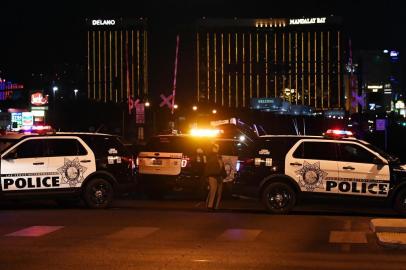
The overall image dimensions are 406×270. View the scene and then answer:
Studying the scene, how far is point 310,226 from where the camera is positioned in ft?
44.9

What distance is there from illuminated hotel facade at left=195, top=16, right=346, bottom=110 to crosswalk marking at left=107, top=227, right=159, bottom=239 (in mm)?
106637

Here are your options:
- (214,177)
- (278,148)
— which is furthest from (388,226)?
(214,177)

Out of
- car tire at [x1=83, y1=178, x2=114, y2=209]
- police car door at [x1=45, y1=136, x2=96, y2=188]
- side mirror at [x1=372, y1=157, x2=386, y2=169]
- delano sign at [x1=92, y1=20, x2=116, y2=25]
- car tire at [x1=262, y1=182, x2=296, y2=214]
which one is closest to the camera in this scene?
side mirror at [x1=372, y1=157, x2=386, y2=169]

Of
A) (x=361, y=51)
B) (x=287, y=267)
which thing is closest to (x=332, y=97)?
(x=361, y=51)

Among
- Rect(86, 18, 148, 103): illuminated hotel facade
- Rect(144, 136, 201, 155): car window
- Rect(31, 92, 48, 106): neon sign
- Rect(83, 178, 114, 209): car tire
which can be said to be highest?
Rect(86, 18, 148, 103): illuminated hotel facade

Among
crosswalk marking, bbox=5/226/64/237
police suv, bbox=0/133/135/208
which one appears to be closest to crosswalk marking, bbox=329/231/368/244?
crosswalk marking, bbox=5/226/64/237

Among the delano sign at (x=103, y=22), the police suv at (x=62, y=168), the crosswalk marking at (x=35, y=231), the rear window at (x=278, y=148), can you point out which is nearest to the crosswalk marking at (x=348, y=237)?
the rear window at (x=278, y=148)

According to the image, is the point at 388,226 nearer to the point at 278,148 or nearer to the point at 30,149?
the point at 278,148

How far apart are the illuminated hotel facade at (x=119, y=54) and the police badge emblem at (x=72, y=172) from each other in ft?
233

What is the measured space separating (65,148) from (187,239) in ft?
19.8

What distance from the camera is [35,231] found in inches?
499

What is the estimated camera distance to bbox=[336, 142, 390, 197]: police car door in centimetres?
1557

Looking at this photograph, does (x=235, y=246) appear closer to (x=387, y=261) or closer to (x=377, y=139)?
(x=387, y=261)

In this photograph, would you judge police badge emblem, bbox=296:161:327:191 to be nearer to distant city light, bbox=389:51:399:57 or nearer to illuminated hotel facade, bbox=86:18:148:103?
illuminated hotel facade, bbox=86:18:148:103
